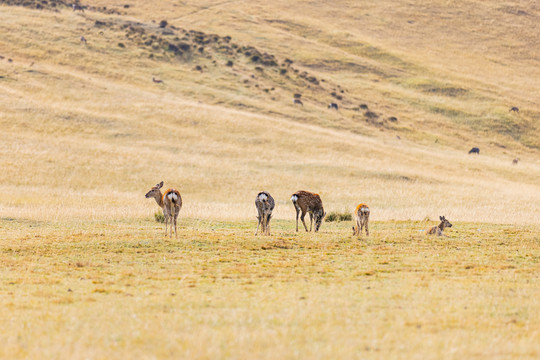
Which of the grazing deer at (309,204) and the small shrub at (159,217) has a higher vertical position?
the grazing deer at (309,204)

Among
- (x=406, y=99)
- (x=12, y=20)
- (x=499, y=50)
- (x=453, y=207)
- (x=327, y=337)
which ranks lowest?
(x=327, y=337)

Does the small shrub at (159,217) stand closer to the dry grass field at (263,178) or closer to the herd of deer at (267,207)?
the dry grass field at (263,178)

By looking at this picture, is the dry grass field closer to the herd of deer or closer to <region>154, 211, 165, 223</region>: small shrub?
<region>154, 211, 165, 223</region>: small shrub

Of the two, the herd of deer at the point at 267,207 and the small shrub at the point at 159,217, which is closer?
the herd of deer at the point at 267,207

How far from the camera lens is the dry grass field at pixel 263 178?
1123cm

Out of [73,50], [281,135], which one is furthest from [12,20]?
[281,135]

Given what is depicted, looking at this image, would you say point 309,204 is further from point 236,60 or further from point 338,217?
point 236,60

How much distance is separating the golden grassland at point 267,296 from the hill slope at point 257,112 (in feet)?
41.7

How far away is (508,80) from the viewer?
123688 millimetres

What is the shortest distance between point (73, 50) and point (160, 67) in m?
11.9

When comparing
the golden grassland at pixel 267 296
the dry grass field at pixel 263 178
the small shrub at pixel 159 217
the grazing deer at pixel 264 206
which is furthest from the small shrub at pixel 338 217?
the golden grassland at pixel 267 296

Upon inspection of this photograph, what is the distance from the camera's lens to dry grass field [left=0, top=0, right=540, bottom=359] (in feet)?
36.9

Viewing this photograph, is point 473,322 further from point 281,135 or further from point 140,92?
point 140,92

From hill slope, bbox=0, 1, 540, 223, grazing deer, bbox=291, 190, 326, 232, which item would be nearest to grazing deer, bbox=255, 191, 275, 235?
grazing deer, bbox=291, 190, 326, 232
